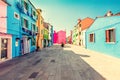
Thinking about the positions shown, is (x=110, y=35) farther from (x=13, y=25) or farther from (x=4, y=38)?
(x=4, y=38)

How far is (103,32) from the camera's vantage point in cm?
1967

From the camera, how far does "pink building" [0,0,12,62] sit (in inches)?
525

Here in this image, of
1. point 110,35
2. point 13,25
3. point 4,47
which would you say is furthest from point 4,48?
point 110,35

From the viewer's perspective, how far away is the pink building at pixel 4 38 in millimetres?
13331

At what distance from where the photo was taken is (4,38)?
14.2 m

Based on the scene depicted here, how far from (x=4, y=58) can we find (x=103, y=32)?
491 inches

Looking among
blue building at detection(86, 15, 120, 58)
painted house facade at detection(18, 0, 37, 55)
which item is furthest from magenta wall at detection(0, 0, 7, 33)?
blue building at detection(86, 15, 120, 58)

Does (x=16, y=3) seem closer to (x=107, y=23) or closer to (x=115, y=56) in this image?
(x=107, y=23)

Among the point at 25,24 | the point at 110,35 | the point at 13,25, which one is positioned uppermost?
the point at 25,24

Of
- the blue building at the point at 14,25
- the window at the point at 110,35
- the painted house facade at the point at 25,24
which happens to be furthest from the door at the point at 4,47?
the window at the point at 110,35

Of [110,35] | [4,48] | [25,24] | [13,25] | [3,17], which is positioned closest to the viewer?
[3,17]

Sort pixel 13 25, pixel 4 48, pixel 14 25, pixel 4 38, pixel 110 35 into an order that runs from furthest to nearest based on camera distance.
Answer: pixel 110 35
pixel 14 25
pixel 13 25
pixel 4 48
pixel 4 38

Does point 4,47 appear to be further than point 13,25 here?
No

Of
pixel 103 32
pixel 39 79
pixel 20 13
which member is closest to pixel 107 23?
pixel 103 32
